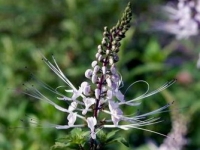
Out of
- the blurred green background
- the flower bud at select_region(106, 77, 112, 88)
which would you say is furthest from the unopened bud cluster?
the blurred green background

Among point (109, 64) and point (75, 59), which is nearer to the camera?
point (109, 64)

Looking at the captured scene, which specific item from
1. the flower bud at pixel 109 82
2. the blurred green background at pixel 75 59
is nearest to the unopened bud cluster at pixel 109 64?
the flower bud at pixel 109 82

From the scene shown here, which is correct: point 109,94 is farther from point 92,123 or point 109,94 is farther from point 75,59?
point 75,59

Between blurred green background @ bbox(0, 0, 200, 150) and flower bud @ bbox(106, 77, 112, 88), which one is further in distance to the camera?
blurred green background @ bbox(0, 0, 200, 150)

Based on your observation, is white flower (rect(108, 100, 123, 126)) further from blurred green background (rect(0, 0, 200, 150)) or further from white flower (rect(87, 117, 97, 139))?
blurred green background (rect(0, 0, 200, 150))

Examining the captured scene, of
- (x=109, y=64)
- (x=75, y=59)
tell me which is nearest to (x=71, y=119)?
(x=109, y=64)

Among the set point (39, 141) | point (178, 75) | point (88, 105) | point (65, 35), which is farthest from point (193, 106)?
point (88, 105)

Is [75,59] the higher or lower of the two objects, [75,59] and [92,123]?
the higher

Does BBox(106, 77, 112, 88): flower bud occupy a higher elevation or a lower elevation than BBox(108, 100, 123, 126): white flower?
higher
